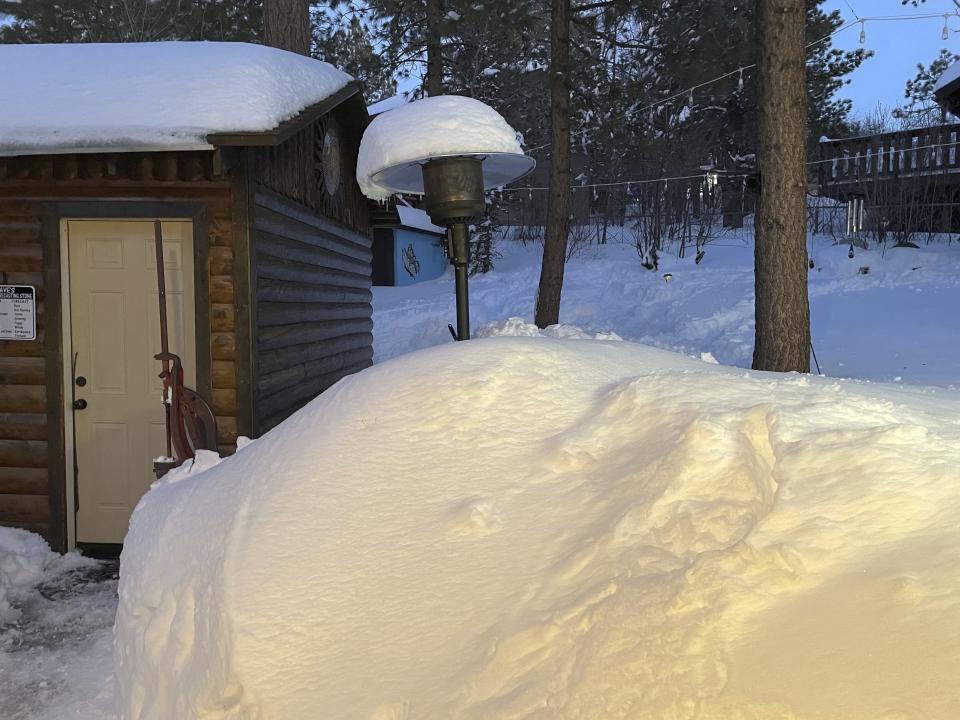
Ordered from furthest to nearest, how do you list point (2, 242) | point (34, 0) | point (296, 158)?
point (34, 0) < point (296, 158) < point (2, 242)

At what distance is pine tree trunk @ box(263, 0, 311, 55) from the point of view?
9672 millimetres

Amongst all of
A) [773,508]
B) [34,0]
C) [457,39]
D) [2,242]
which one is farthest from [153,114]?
[34,0]

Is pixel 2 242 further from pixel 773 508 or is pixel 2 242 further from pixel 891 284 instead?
pixel 891 284

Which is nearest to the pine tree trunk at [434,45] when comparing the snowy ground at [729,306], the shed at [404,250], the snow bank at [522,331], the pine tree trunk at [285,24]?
the shed at [404,250]

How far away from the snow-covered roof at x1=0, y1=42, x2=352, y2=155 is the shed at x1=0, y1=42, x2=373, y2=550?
0.02 meters

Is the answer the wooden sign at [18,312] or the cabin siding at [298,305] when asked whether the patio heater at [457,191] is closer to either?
the cabin siding at [298,305]

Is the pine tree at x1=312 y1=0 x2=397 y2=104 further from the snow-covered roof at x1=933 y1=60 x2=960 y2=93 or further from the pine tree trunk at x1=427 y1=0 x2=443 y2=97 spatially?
the snow-covered roof at x1=933 y1=60 x2=960 y2=93

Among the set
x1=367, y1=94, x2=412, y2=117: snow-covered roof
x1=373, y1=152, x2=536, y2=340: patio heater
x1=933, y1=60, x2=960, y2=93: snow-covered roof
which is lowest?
x1=373, y1=152, x2=536, y2=340: patio heater

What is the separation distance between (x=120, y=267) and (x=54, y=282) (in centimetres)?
47

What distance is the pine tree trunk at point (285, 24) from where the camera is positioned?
31.7 ft

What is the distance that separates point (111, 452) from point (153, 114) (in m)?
2.58

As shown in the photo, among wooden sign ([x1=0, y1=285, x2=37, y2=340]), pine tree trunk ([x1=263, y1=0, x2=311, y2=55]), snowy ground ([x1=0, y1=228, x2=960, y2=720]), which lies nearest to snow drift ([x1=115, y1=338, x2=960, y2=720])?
snowy ground ([x1=0, y1=228, x2=960, y2=720])

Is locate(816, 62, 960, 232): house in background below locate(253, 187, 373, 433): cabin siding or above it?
above

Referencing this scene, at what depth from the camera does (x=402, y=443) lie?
2521 millimetres
